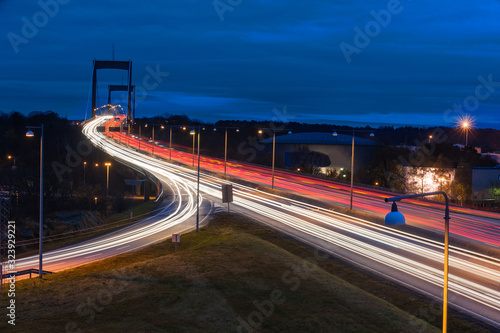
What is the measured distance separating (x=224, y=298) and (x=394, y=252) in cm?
1081

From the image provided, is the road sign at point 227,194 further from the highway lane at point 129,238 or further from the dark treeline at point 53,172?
the dark treeline at point 53,172

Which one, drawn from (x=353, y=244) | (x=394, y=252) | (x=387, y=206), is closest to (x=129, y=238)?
(x=353, y=244)

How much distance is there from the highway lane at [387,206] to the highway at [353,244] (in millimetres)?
352

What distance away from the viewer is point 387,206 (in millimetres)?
39406

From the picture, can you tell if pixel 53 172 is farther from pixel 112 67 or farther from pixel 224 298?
pixel 112 67

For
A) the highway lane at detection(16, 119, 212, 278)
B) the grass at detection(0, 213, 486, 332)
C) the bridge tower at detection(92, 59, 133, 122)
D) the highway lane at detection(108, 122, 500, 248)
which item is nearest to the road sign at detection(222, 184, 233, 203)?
the highway lane at detection(16, 119, 212, 278)

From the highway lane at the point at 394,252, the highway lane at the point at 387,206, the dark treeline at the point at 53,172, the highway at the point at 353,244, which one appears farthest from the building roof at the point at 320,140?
the highway lane at the point at 394,252

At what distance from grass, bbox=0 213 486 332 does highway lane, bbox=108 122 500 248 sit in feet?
38.0

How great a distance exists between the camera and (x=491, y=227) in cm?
3080

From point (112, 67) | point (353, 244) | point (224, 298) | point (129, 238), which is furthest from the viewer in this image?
point (112, 67)

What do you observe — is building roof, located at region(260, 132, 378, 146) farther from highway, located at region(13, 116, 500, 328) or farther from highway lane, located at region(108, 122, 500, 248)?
highway, located at region(13, 116, 500, 328)

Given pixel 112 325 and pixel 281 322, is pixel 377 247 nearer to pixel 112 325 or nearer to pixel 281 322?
pixel 281 322

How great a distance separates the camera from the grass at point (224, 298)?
1395 centimetres

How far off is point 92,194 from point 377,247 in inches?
1825
